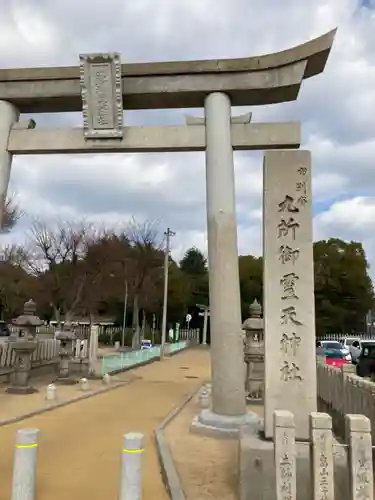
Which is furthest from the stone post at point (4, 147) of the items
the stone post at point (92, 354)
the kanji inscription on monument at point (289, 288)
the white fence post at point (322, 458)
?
the stone post at point (92, 354)

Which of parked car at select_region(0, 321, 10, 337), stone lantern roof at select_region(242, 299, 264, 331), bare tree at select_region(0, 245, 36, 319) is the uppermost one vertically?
bare tree at select_region(0, 245, 36, 319)

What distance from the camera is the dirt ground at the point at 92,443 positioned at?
5.69 m

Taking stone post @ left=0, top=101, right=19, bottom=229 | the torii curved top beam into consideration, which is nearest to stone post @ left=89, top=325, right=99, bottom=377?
stone post @ left=0, top=101, right=19, bottom=229

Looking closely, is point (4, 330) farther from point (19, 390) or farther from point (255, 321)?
point (255, 321)

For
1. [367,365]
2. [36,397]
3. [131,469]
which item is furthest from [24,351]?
[367,365]

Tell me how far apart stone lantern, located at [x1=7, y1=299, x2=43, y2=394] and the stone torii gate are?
5.85 meters

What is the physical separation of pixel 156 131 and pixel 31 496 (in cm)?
Result: 699

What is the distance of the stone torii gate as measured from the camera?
880 cm

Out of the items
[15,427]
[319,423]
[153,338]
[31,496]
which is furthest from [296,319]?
[153,338]

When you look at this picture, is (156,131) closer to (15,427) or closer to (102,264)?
(15,427)

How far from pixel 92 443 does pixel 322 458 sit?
4.80 m

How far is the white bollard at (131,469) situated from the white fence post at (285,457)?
4.35ft

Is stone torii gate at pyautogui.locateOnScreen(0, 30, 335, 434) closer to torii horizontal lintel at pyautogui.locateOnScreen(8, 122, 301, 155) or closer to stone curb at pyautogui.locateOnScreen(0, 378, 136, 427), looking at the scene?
torii horizontal lintel at pyautogui.locateOnScreen(8, 122, 301, 155)

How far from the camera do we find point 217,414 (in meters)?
8.69
